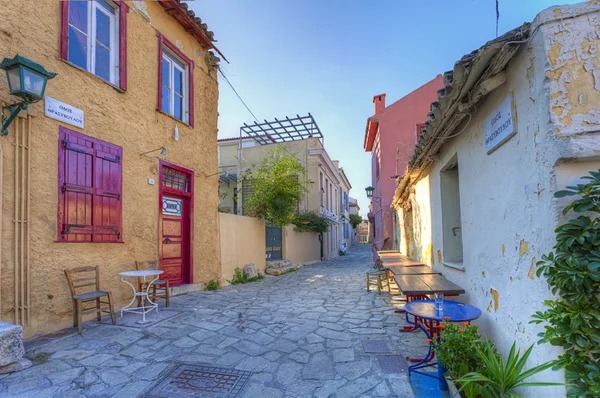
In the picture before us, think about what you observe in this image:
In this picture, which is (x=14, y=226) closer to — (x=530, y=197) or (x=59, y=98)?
(x=59, y=98)

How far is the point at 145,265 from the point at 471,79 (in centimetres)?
588

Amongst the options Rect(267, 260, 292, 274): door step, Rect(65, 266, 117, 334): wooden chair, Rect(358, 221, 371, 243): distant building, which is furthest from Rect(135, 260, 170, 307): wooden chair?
Rect(358, 221, 371, 243): distant building

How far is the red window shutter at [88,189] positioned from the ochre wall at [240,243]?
357 cm

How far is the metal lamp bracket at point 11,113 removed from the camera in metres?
3.92

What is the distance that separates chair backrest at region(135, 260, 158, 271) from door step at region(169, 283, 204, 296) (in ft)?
2.69

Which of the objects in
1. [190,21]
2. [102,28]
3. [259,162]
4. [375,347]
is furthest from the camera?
[259,162]

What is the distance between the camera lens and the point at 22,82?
12.3 ft

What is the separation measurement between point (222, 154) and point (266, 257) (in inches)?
342

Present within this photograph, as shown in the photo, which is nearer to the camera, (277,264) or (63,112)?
(63,112)

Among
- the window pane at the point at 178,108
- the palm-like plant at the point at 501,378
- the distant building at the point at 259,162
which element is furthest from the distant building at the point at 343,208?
the palm-like plant at the point at 501,378

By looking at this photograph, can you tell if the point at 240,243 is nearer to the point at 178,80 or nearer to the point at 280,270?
the point at 280,270

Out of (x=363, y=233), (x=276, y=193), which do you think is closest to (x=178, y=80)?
(x=276, y=193)

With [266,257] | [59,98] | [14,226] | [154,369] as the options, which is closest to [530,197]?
[154,369]

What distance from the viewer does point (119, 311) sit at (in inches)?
215
